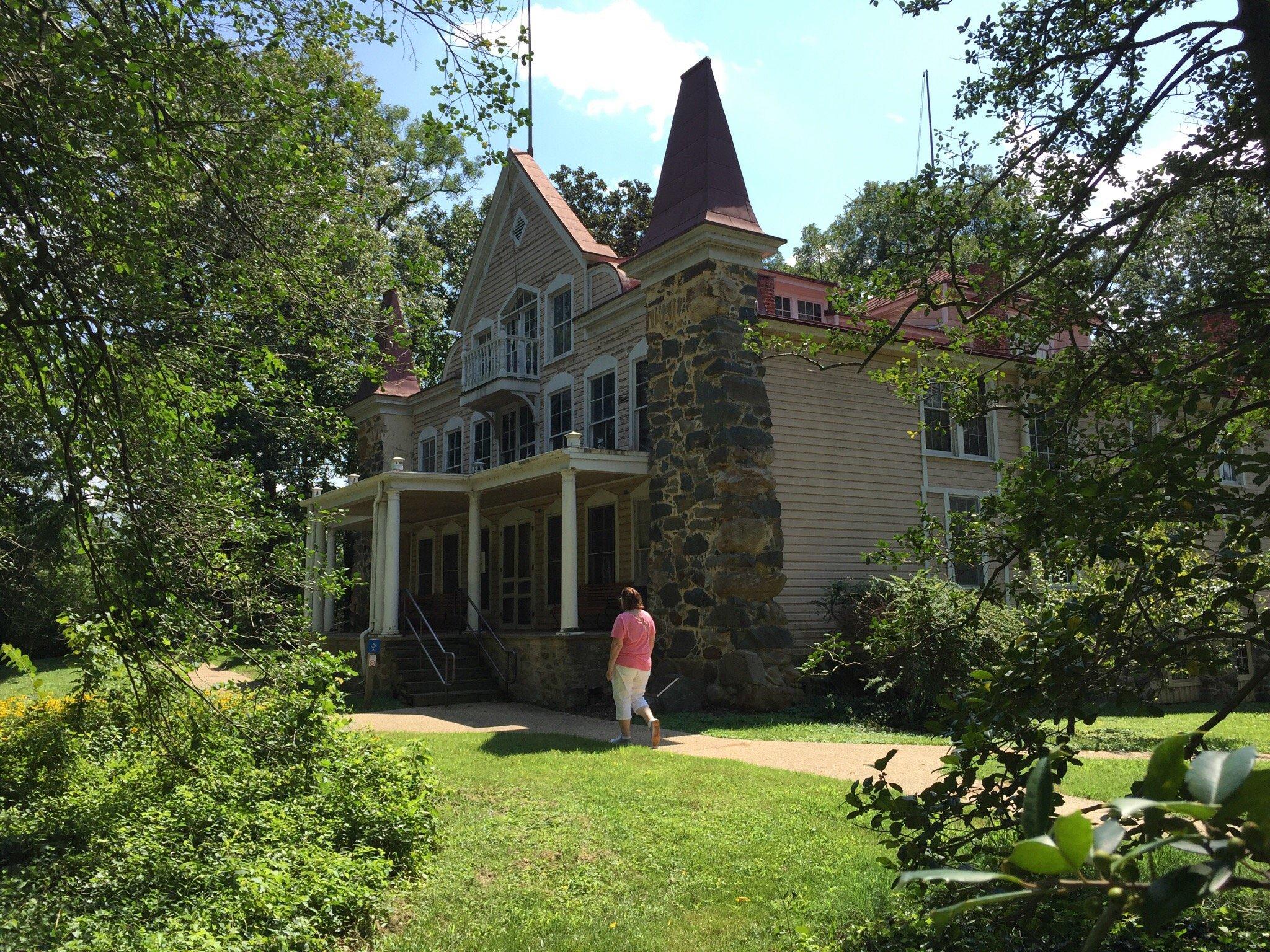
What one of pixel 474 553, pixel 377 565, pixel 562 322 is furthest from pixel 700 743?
pixel 562 322

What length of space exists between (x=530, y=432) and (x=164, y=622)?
1421 cm

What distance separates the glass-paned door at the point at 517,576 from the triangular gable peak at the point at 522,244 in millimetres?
5330

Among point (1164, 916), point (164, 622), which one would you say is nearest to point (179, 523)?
point (164, 622)

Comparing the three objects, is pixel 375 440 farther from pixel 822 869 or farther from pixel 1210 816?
pixel 1210 816

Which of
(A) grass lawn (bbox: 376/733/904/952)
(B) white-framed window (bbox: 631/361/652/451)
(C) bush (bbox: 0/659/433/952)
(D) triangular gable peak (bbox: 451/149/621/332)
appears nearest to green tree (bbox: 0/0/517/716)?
(C) bush (bbox: 0/659/433/952)

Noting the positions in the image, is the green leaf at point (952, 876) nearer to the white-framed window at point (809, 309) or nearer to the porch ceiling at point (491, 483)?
the porch ceiling at point (491, 483)

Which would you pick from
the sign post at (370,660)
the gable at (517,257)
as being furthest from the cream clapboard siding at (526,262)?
the sign post at (370,660)

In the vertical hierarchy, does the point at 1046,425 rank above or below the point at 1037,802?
above

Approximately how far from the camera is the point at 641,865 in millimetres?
5488

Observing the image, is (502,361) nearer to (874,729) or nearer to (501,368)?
(501,368)

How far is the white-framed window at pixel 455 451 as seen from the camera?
2317 centimetres

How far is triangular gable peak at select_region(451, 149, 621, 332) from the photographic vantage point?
19281mm

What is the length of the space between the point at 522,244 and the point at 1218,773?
21.0m

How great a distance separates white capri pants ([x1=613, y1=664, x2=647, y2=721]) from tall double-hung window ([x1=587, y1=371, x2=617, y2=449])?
A: 716 centimetres
